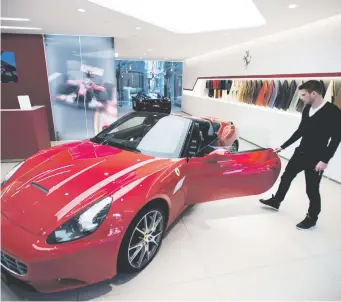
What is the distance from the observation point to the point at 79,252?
4.20 ft

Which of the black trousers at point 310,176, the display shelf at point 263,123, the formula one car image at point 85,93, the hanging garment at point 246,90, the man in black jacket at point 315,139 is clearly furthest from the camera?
the hanging garment at point 246,90

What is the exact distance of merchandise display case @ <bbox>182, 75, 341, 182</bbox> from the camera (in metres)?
4.22

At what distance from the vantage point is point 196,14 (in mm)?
4402

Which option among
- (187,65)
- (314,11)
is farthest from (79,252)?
(187,65)

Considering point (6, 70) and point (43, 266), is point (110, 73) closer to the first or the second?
point (6, 70)

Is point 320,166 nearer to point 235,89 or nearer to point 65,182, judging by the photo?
point 65,182

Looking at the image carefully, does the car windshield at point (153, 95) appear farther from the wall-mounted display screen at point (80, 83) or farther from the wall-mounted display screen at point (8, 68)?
the wall-mounted display screen at point (8, 68)

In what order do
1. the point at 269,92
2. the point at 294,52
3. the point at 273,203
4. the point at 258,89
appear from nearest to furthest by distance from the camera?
the point at 273,203
the point at 294,52
the point at 269,92
the point at 258,89

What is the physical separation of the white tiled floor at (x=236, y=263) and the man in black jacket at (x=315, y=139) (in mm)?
316

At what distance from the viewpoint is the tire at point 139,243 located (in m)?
1.53

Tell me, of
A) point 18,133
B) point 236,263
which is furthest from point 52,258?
point 18,133

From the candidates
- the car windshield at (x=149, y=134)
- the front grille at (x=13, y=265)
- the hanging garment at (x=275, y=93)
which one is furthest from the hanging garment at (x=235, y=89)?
the front grille at (x=13, y=265)

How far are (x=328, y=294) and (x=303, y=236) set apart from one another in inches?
27.1

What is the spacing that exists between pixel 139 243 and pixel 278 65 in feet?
17.9
